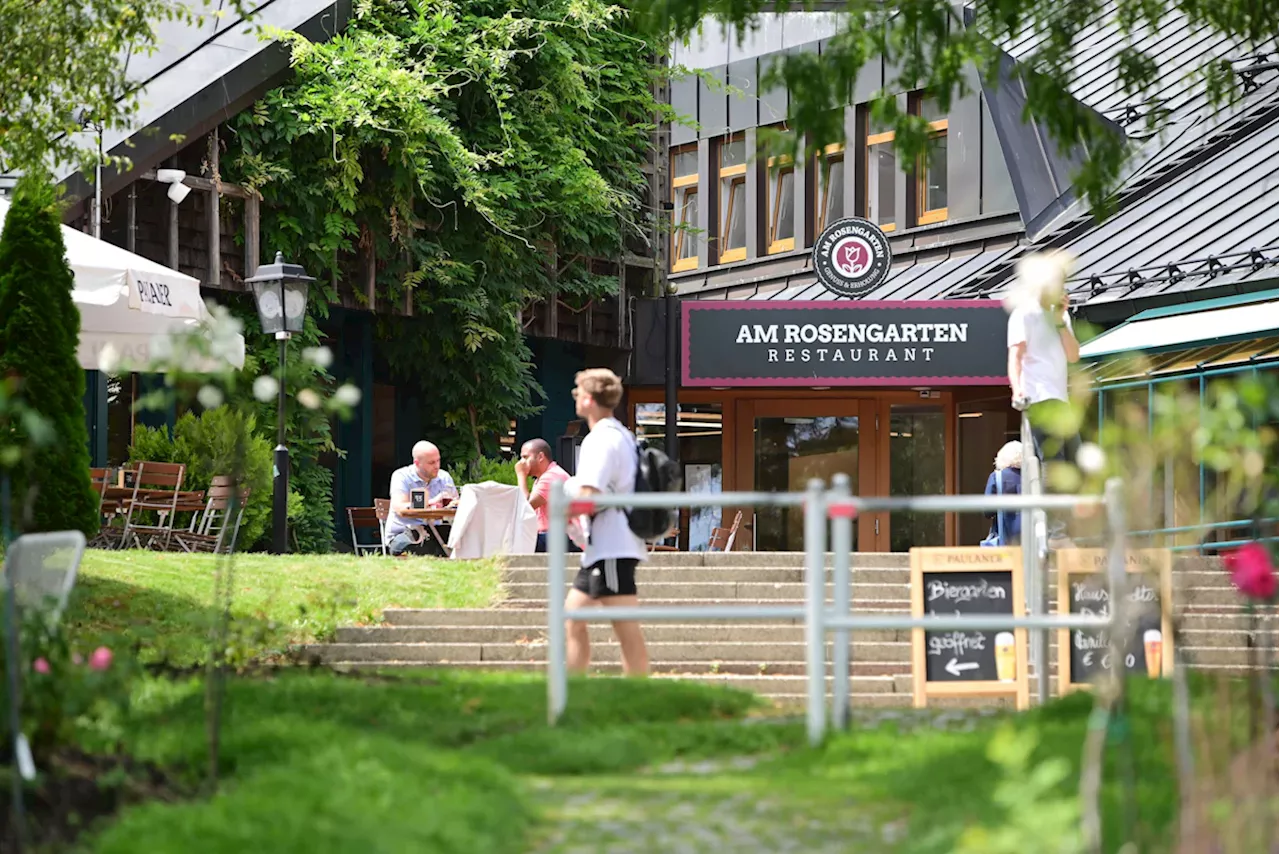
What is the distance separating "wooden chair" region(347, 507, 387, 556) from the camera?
805 inches

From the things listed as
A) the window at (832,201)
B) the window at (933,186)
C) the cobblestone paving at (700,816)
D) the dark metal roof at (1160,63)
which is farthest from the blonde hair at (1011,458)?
the window at (832,201)

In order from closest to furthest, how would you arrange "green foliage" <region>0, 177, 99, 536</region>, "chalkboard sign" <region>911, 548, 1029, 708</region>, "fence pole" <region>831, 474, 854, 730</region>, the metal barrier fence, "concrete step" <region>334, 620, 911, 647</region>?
the metal barrier fence → "fence pole" <region>831, 474, 854, 730</region> → "chalkboard sign" <region>911, 548, 1029, 708</region> → "concrete step" <region>334, 620, 911, 647</region> → "green foliage" <region>0, 177, 99, 536</region>

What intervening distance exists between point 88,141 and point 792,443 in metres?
11.4

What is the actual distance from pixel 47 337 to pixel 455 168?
9338mm

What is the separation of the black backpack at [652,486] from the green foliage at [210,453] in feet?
32.8

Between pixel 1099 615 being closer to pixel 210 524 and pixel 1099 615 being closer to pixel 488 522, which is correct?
pixel 488 522

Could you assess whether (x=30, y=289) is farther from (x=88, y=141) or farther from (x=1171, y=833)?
(x=1171, y=833)

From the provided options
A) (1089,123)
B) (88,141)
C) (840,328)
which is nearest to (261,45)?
(88,141)

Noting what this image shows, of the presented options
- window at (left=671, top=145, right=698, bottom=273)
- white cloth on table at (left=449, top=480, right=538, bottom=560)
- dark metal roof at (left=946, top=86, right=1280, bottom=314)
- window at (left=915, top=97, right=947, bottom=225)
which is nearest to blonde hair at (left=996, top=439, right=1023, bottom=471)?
white cloth on table at (left=449, top=480, right=538, bottom=560)

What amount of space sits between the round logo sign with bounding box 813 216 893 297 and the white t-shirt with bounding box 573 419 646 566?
617 inches

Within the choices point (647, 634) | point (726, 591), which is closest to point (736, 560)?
point (726, 591)

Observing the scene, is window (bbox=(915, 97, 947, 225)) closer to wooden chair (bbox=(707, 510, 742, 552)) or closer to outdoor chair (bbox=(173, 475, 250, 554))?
wooden chair (bbox=(707, 510, 742, 552))

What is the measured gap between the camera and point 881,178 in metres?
27.6

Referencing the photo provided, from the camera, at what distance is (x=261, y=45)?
20.0 meters
